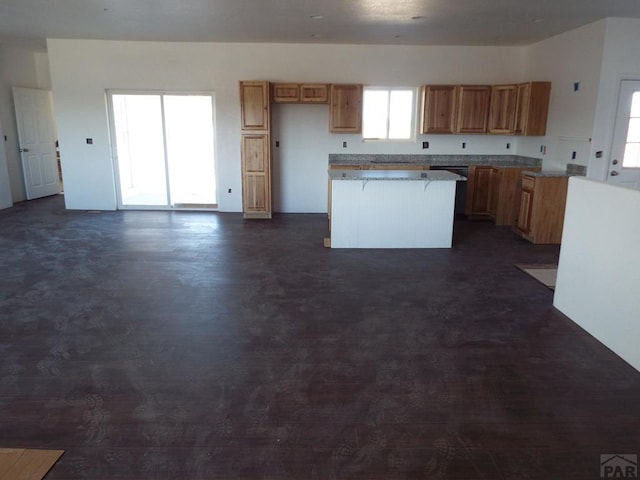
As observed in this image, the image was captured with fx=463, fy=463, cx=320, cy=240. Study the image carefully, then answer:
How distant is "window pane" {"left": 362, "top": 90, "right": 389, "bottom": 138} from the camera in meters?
7.99

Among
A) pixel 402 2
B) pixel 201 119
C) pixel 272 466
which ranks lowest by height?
pixel 272 466

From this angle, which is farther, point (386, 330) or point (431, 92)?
point (431, 92)

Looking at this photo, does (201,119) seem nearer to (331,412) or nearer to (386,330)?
(386,330)

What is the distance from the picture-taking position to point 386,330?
3.71 metres

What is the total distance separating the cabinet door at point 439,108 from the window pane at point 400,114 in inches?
15.1

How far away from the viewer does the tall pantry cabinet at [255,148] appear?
7363 millimetres

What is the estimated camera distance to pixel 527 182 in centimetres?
645

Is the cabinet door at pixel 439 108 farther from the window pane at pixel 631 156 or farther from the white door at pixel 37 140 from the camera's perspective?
the white door at pixel 37 140

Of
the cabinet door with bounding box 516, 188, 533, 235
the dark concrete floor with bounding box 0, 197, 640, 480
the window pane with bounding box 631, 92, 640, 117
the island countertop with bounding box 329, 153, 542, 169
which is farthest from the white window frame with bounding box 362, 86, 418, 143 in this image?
the dark concrete floor with bounding box 0, 197, 640, 480

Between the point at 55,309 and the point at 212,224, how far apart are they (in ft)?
11.5

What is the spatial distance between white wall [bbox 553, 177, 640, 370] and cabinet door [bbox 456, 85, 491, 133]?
4.09 metres

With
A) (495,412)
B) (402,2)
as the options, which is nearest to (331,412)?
(495,412)

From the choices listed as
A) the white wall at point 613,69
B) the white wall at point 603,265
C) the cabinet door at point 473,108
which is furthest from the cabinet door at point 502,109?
the white wall at point 603,265

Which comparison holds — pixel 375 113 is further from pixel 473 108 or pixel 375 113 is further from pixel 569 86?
pixel 569 86
